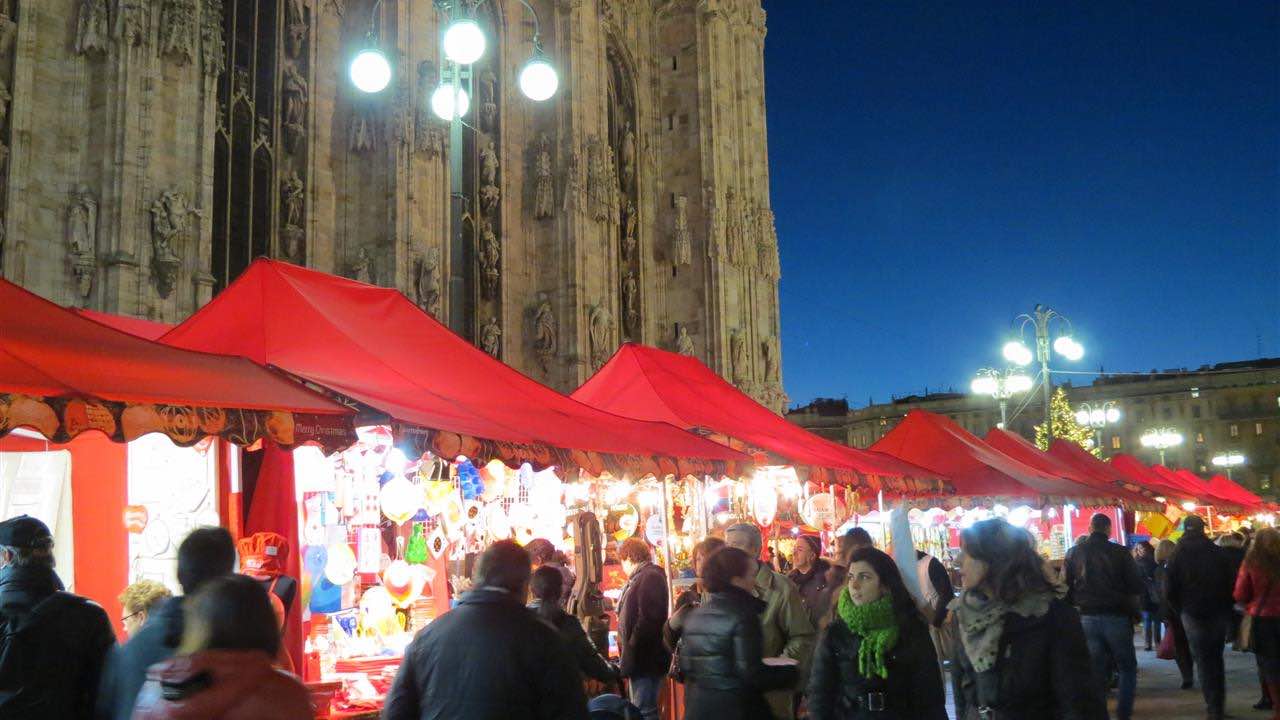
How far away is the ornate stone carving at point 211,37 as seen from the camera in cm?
1666

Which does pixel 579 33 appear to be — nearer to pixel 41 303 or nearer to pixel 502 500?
pixel 502 500

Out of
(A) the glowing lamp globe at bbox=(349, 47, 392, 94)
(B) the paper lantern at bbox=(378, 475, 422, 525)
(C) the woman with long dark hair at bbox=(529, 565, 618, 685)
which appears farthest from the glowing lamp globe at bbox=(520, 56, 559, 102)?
(C) the woman with long dark hair at bbox=(529, 565, 618, 685)

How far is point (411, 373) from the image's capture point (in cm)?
852

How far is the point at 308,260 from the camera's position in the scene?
19.9 metres

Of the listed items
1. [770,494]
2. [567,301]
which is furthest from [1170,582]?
[567,301]

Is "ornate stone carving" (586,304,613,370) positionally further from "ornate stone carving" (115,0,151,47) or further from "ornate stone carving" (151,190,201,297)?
"ornate stone carving" (115,0,151,47)

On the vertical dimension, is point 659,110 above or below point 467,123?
above

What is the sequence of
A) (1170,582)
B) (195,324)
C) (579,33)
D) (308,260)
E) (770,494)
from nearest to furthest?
(195,324) < (1170,582) < (770,494) < (308,260) < (579,33)

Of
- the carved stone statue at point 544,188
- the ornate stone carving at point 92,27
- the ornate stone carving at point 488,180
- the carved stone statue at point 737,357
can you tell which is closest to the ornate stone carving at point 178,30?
the ornate stone carving at point 92,27

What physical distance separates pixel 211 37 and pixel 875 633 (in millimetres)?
15554

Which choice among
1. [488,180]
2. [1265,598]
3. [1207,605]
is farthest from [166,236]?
[1265,598]

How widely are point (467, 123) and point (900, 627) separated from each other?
2122 cm

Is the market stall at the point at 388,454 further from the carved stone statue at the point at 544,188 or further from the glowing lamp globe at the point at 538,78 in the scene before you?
the carved stone statue at the point at 544,188

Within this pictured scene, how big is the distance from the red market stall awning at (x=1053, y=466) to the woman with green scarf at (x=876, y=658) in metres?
14.6
